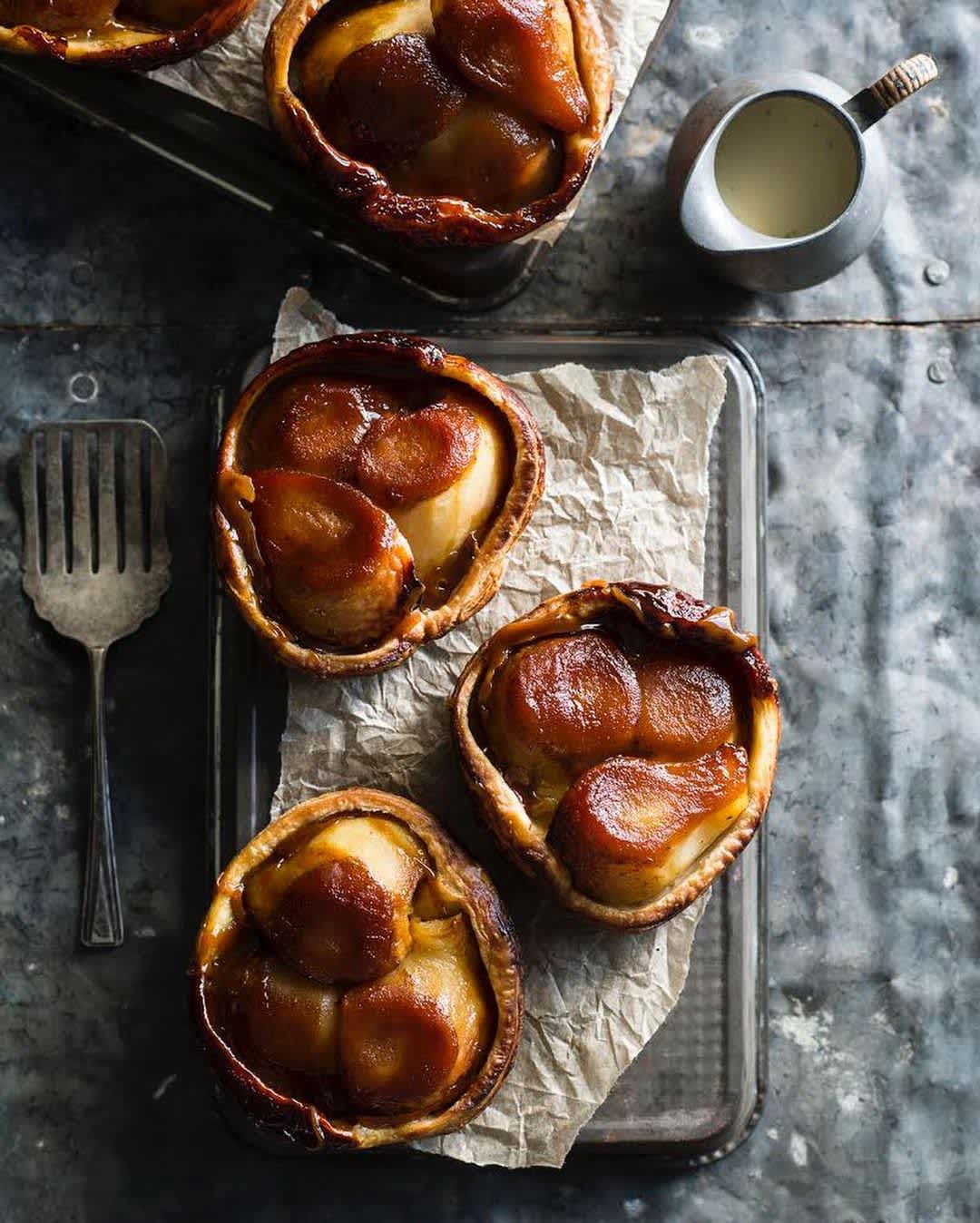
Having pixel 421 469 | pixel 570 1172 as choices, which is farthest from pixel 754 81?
pixel 570 1172

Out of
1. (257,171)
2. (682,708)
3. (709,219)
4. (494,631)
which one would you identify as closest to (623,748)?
(682,708)

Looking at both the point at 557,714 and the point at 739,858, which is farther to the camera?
the point at 739,858

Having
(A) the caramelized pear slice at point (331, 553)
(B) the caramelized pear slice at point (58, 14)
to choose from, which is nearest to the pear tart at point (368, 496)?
(A) the caramelized pear slice at point (331, 553)

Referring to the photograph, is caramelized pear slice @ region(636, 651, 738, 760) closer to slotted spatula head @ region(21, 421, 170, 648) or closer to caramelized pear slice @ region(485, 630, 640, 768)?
caramelized pear slice @ region(485, 630, 640, 768)

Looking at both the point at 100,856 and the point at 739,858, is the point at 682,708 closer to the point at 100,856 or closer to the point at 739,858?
the point at 739,858

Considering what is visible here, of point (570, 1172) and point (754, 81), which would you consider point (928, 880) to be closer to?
point (570, 1172)

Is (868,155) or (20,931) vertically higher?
(868,155)
